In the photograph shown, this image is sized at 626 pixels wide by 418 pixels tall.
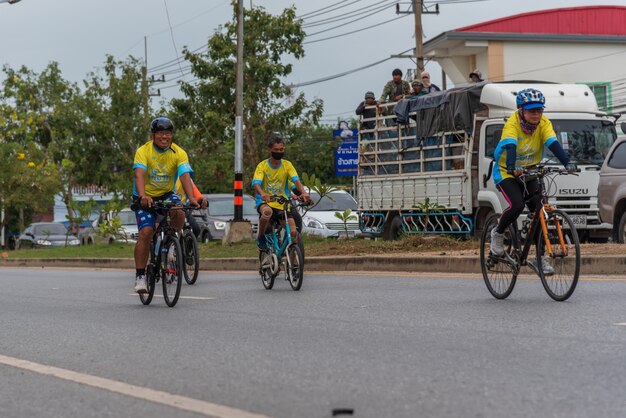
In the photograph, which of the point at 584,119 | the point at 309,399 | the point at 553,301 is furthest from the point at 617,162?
the point at 309,399

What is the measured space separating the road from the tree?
23200 mm

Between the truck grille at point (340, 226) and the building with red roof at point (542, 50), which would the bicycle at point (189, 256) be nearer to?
the truck grille at point (340, 226)

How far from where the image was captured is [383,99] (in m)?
23.8

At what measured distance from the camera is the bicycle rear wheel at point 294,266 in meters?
13.1

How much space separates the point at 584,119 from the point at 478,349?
1336cm

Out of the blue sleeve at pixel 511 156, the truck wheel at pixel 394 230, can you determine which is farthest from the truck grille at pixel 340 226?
the blue sleeve at pixel 511 156

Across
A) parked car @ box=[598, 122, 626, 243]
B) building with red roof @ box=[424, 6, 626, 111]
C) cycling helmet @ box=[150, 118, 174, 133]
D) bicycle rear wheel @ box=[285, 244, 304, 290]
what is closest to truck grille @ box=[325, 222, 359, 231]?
parked car @ box=[598, 122, 626, 243]

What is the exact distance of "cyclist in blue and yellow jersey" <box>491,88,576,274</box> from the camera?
403 inches

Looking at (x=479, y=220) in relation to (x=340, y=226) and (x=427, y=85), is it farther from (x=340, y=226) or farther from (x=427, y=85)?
(x=340, y=226)

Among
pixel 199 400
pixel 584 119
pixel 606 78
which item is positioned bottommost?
pixel 199 400

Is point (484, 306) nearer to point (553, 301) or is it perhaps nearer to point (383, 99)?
point (553, 301)

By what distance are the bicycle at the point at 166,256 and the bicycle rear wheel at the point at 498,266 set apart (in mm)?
2871

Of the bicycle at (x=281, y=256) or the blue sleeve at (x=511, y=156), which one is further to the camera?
the bicycle at (x=281, y=256)

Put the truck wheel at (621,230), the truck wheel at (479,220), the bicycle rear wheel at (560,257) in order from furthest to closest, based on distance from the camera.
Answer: the truck wheel at (479,220)
the truck wheel at (621,230)
the bicycle rear wheel at (560,257)
